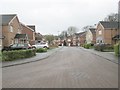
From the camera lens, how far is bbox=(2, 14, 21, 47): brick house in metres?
48.0

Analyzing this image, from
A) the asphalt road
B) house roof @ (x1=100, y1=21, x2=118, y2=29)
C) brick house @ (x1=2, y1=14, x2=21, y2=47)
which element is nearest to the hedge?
the asphalt road

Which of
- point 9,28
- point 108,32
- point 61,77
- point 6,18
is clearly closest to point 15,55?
point 61,77

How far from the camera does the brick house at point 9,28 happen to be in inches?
1889

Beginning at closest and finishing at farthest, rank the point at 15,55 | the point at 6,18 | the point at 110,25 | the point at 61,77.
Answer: the point at 61,77
the point at 15,55
the point at 6,18
the point at 110,25

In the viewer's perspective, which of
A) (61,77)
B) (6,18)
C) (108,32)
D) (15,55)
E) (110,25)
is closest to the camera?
(61,77)

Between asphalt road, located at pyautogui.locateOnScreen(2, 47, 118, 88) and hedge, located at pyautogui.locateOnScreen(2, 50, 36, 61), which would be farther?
hedge, located at pyautogui.locateOnScreen(2, 50, 36, 61)

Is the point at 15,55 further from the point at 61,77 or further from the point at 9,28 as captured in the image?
the point at 9,28

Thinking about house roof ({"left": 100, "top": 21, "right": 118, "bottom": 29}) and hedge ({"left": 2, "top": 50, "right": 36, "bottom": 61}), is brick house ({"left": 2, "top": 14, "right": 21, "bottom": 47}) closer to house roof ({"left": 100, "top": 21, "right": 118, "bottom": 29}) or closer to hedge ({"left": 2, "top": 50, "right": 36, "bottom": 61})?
hedge ({"left": 2, "top": 50, "right": 36, "bottom": 61})

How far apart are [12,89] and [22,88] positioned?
1.18 ft

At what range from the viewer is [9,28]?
48.7 meters

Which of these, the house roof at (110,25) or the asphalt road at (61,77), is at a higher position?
the house roof at (110,25)

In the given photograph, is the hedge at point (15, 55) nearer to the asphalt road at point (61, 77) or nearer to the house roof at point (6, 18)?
the asphalt road at point (61, 77)

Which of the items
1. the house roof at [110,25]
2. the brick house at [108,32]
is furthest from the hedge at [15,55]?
the house roof at [110,25]

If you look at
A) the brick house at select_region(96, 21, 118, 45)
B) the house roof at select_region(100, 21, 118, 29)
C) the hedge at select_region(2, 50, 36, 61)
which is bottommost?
the hedge at select_region(2, 50, 36, 61)
